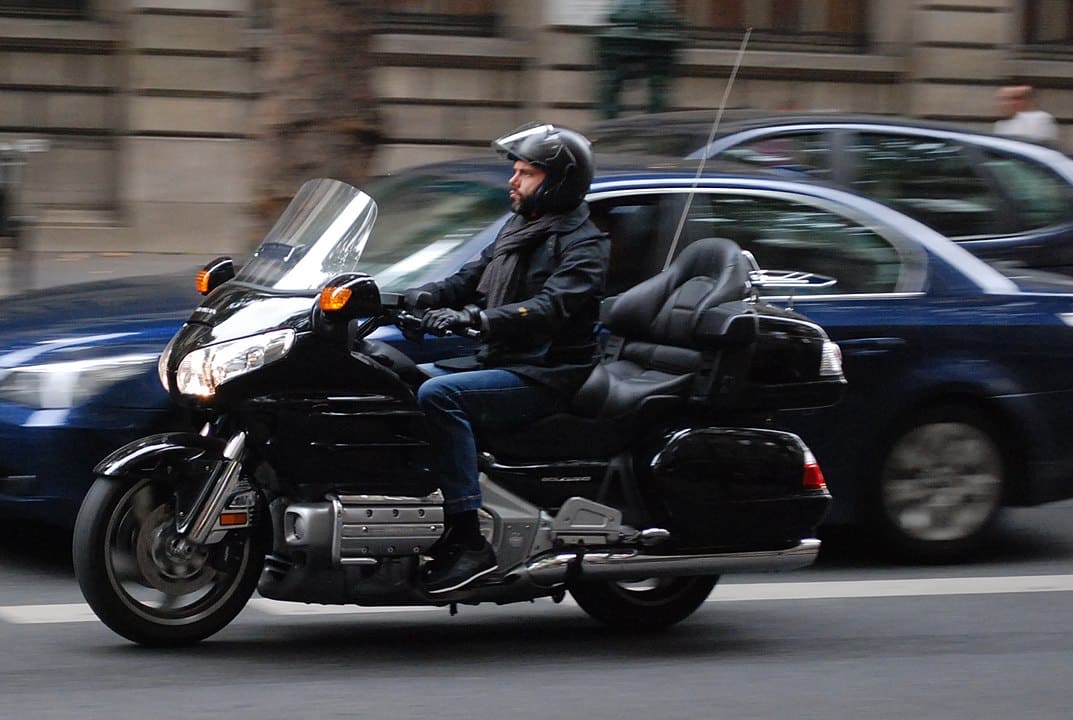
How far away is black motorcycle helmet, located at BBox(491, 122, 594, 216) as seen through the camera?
5.29 meters

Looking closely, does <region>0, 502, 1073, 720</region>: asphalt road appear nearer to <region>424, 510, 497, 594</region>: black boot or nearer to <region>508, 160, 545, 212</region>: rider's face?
<region>424, 510, 497, 594</region>: black boot

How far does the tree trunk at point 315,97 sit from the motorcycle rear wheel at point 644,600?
402 centimetres

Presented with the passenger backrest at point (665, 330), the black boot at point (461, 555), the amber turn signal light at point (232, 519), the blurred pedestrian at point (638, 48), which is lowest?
the black boot at point (461, 555)

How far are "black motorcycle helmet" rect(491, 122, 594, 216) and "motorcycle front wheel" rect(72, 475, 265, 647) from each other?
4.42 feet

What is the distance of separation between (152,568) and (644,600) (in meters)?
1.67

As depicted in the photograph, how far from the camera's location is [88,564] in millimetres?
4930

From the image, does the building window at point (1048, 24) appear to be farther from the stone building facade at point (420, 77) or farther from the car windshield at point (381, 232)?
the car windshield at point (381, 232)

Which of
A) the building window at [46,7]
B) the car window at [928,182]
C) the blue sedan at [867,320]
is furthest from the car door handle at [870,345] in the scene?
the building window at [46,7]

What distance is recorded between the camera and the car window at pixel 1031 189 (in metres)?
8.58

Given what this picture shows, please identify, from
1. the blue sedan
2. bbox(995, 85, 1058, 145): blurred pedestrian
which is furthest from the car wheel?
bbox(995, 85, 1058, 145): blurred pedestrian

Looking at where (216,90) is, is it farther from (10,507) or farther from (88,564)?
(88,564)

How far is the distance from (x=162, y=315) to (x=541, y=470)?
191cm

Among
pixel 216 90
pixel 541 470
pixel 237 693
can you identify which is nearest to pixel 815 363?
pixel 541 470

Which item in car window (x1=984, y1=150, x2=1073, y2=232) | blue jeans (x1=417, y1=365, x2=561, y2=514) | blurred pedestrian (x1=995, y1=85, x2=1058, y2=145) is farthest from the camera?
blurred pedestrian (x1=995, y1=85, x2=1058, y2=145)
